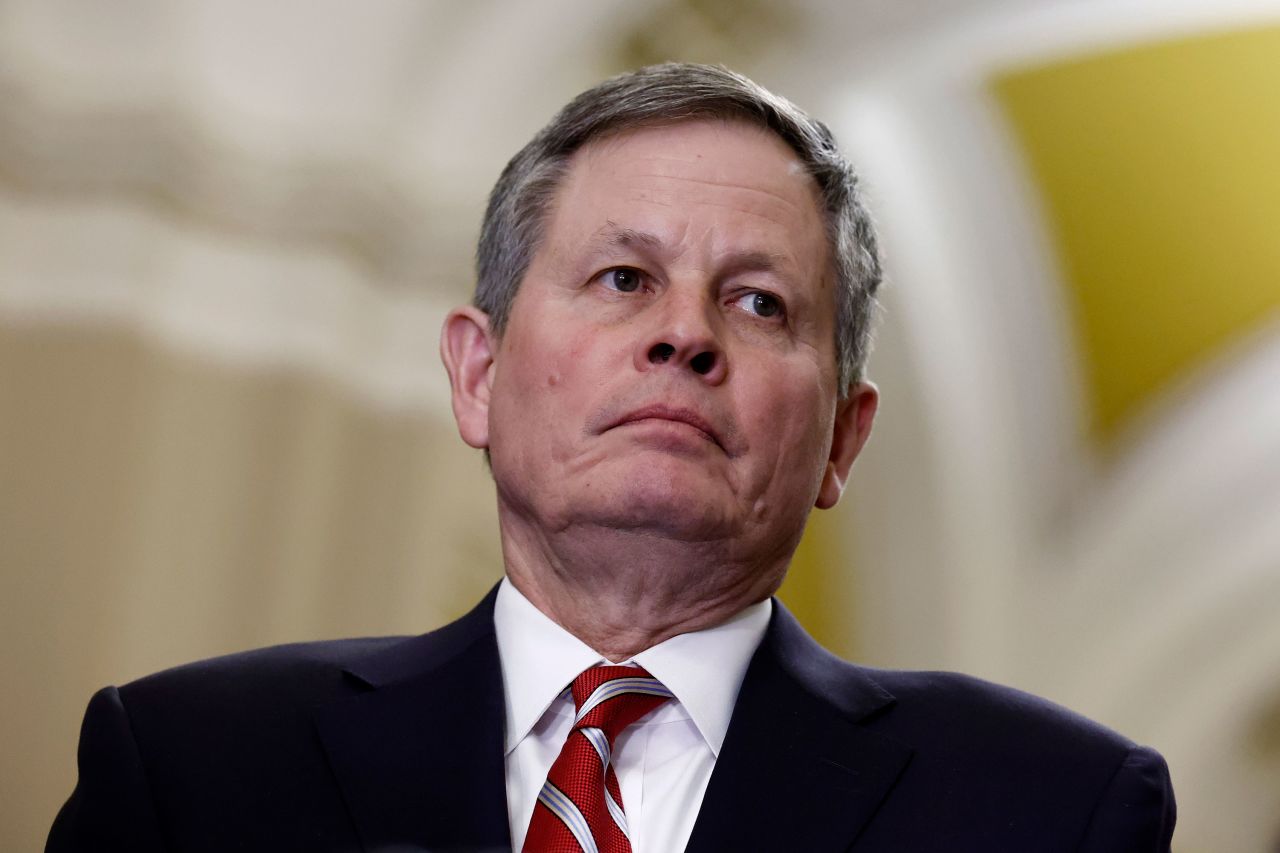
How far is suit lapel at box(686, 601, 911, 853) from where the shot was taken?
1663 millimetres

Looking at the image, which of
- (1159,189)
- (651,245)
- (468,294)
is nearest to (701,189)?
(651,245)

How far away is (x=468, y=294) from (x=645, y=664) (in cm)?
233

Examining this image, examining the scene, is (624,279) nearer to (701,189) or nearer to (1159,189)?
(701,189)

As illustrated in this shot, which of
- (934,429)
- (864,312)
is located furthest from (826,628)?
(864,312)

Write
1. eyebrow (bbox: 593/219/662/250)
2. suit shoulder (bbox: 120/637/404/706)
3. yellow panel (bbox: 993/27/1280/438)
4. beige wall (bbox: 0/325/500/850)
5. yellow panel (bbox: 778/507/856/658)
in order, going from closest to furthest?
suit shoulder (bbox: 120/637/404/706) → eyebrow (bbox: 593/219/662/250) → beige wall (bbox: 0/325/500/850) → yellow panel (bbox: 993/27/1280/438) → yellow panel (bbox: 778/507/856/658)

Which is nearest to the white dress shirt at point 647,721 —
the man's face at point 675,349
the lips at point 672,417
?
the man's face at point 675,349

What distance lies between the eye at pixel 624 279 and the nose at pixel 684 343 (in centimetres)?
7

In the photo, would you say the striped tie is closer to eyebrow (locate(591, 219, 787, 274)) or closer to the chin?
the chin

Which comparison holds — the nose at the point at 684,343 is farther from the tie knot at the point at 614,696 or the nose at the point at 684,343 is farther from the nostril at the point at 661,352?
the tie knot at the point at 614,696

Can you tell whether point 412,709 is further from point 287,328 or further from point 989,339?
point 989,339

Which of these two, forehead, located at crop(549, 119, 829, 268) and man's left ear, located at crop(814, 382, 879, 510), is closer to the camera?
forehead, located at crop(549, 119, 829, 268)

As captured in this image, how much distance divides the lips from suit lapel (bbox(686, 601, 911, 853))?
0.92ft

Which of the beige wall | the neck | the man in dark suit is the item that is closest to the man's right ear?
the man in dark suit

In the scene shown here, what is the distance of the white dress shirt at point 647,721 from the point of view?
1738 millimetres
